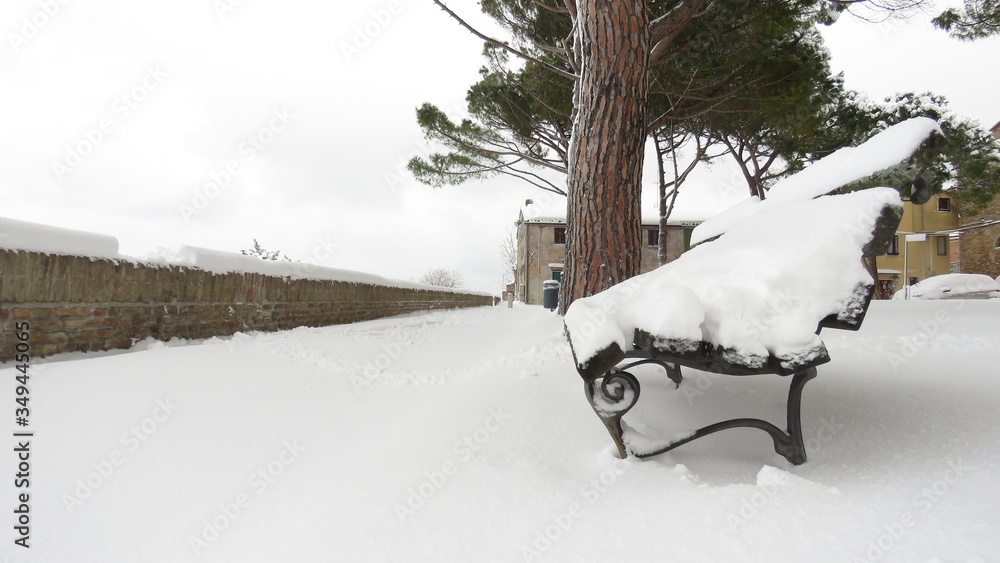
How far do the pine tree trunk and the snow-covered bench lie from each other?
1955 millimetres

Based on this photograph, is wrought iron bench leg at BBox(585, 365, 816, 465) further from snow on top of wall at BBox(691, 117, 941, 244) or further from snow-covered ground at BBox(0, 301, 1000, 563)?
snow on top of wall at BBox(691, 117, 941, 244)

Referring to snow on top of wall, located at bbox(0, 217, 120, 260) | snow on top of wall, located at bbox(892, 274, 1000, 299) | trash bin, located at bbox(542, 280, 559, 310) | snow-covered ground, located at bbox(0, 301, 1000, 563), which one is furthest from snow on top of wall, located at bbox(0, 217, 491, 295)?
snow on top of wall, located at bbox(892, 274, 1000, 299)

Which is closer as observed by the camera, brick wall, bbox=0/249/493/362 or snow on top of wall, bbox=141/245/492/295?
brick wall, bbox=0/249/493/362

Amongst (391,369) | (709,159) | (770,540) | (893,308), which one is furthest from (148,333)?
(709,159)

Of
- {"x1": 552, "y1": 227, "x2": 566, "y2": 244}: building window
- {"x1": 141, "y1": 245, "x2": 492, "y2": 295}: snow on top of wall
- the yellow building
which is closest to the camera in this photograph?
{"x1": 141, "y1": 245, "x2": 492, "y2": 295}: snow on top of wall

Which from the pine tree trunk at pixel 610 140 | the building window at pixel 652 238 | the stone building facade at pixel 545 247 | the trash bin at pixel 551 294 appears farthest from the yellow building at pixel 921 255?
the pine tree trunk at pixel 610 140

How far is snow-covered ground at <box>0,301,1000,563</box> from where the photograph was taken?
107 centimetres

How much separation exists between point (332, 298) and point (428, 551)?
5168mm

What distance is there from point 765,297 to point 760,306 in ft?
0.11

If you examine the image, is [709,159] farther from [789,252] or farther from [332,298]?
[789,252]

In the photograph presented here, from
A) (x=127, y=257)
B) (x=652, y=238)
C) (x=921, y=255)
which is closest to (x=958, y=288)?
(x=652, y=238)

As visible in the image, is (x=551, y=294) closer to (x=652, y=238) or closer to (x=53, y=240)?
(x=53, y=240)

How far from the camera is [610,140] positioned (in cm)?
345

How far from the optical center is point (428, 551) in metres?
1.09
